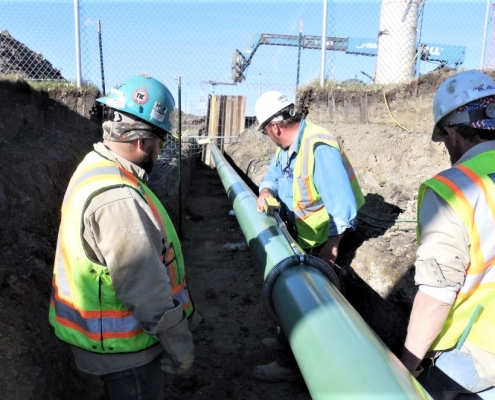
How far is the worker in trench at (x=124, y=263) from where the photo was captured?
5.45 ft

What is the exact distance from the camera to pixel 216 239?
725 cm

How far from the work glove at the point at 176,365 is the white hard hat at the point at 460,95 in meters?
1.56

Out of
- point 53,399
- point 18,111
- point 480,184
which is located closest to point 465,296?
point 480,184

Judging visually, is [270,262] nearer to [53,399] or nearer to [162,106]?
[162,106]

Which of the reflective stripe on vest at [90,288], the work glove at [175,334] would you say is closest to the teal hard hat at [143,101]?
the reflective stripe on vest at [90,288]

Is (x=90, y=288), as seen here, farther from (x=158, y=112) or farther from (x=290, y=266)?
(x=290, y=266)

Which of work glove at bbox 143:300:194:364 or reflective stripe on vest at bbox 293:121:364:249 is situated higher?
reflective stripe on vest at bbox 293:121:364:249

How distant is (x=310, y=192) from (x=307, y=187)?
1.8 inches

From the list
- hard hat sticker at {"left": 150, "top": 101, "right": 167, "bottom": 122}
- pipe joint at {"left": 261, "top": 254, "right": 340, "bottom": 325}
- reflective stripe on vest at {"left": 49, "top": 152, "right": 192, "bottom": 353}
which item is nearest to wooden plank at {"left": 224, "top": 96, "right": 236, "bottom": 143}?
pipe joint at {"left": 261, "top": 254, "right": 340, "bottom": 325}

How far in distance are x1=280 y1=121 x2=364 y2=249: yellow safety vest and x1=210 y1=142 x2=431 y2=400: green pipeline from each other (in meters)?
0.99

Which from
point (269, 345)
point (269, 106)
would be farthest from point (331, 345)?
point (269, 345)

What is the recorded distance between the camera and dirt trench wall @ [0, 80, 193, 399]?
2648 millimetres

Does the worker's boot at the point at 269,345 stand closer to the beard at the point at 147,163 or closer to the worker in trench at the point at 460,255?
the worker in trench at the point at 460,255

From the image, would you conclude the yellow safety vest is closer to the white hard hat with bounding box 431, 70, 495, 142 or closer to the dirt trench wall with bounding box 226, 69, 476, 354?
the dirt trench wall with bounding box 226, 69, 476, 354
